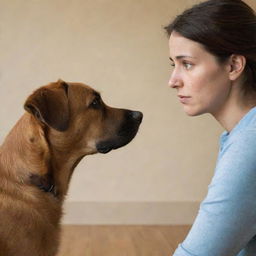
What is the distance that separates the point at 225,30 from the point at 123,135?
3.56 feet

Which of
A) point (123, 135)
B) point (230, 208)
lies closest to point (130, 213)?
point (123, 135)

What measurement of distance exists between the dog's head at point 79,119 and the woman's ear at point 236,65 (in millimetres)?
833

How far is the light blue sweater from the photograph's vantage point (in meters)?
0.80

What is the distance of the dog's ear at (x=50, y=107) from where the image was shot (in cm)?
165

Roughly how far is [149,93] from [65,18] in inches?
44.6

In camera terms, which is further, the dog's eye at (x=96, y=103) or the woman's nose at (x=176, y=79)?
the dog's eye at (x=96, y=103)

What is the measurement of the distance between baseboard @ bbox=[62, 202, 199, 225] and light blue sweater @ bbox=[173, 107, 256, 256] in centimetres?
343

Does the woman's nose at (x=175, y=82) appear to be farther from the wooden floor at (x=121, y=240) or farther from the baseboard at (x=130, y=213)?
the baseboard at (x=130, y=213)

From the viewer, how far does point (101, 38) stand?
13.7ft

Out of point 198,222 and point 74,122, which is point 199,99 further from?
point 74,122

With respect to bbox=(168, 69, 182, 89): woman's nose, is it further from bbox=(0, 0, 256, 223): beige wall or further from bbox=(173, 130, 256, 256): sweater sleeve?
bbox=(0, 0, 256, 223): beige wall

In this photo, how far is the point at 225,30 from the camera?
1.07 metres

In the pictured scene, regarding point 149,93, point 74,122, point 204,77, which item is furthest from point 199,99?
point 149,93

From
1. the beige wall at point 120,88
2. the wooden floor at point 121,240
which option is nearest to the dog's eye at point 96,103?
the wooden floor at point 121,240
